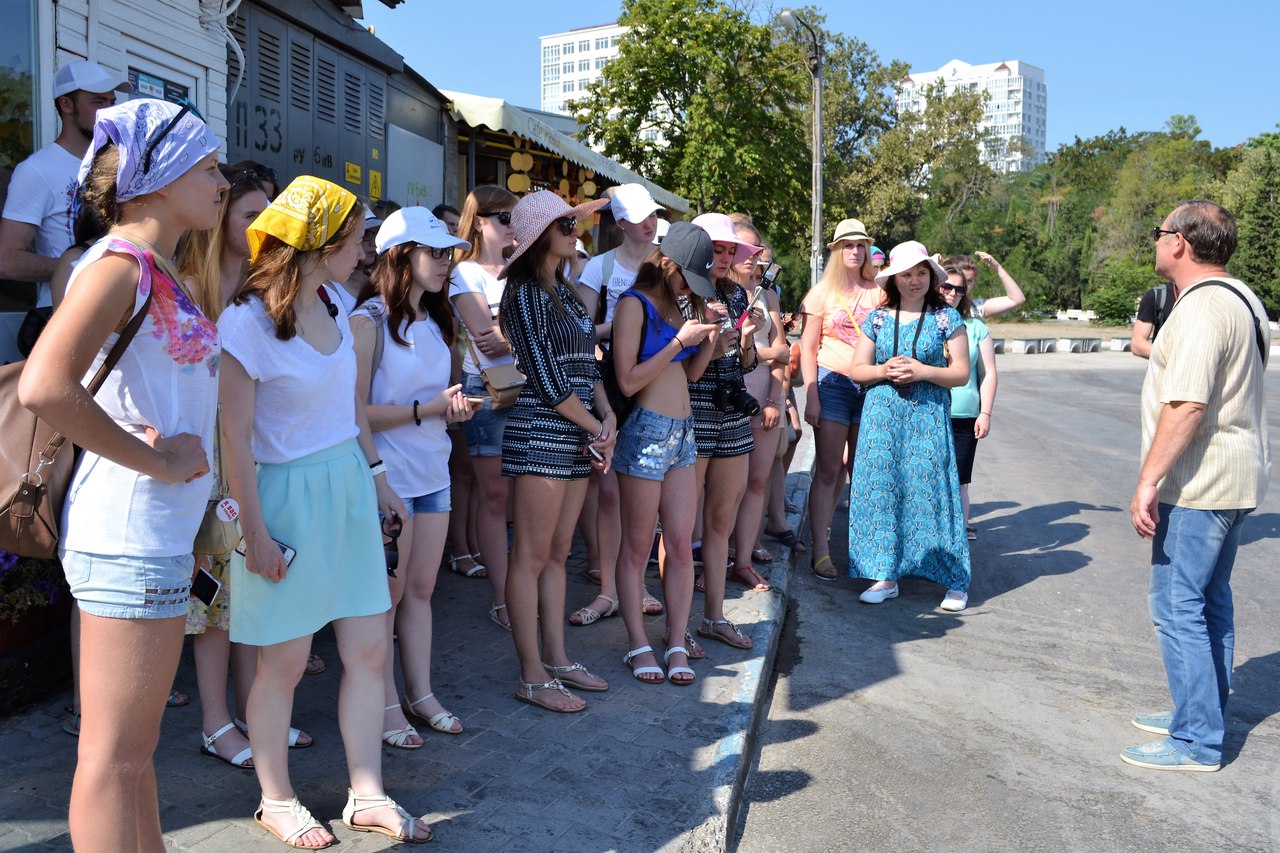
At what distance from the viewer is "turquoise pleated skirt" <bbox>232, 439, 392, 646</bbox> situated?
9.95ft

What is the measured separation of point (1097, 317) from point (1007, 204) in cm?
2692

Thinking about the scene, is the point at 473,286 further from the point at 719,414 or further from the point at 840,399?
the point at 840,399

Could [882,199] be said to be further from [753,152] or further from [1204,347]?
[1204,347]

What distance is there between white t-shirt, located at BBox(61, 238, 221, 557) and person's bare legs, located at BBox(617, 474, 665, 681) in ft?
7.72

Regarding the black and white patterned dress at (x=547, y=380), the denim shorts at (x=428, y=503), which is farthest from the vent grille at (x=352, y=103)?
the denim shorts at (x=428, y=503)

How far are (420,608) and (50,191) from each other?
2.23 meters

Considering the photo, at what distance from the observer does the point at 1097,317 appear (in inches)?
2078

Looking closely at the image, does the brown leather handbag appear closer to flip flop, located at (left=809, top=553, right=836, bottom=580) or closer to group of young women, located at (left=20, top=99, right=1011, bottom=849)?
group of young women, located at (left=20, top=99, right=1011, bottom=849)

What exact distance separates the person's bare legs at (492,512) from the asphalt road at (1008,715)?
56.3 inches

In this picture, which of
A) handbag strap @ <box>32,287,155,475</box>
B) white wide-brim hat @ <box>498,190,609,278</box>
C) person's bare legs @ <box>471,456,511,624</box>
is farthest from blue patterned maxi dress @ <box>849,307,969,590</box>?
handbag strap @ <box>32,287,155,475</box>

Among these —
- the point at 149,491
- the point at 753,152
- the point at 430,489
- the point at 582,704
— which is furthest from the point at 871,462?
the point at 753,152

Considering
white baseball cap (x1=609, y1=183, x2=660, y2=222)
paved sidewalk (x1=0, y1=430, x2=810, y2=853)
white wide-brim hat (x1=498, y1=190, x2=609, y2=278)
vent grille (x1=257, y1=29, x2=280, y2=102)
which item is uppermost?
vent grille (x1=257, y1=29, x2=280, y2=102)

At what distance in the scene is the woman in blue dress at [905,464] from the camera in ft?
20.6

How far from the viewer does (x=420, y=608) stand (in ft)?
13.3
